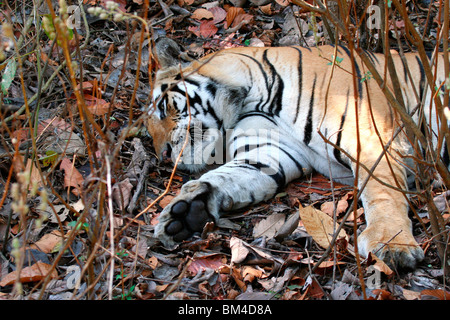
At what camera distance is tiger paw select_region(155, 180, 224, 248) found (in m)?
2.32

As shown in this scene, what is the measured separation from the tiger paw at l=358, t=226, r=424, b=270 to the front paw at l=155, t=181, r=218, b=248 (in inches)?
29.8

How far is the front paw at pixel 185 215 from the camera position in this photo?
7.62 ft

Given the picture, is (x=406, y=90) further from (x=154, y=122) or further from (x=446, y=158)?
(x=154, y=122)

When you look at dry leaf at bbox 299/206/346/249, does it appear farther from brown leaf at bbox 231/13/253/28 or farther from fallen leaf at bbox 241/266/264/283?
brown leaf at bbox 231/13/253/28

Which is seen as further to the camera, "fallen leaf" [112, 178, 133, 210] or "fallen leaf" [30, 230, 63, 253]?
"fallen leaf" [112, 178, 133, 210]

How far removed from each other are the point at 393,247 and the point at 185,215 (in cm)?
96

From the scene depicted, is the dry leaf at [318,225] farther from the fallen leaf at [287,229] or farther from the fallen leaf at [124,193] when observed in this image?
the fallen leaf at [124,193]

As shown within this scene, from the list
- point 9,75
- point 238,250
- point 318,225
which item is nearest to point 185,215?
point 238,250

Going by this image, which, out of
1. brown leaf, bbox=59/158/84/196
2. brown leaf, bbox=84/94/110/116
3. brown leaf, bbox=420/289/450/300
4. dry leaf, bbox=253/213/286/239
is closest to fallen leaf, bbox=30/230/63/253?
brown leaf, bbox=59/158/84/196

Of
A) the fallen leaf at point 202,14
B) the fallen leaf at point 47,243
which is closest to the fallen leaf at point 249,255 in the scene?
the fallen leaf at point 47,243

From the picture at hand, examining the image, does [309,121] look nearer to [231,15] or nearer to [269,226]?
[269,226]

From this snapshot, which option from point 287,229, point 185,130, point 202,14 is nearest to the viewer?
point 287,229

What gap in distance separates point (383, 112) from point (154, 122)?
1388mm

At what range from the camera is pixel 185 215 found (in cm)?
236
